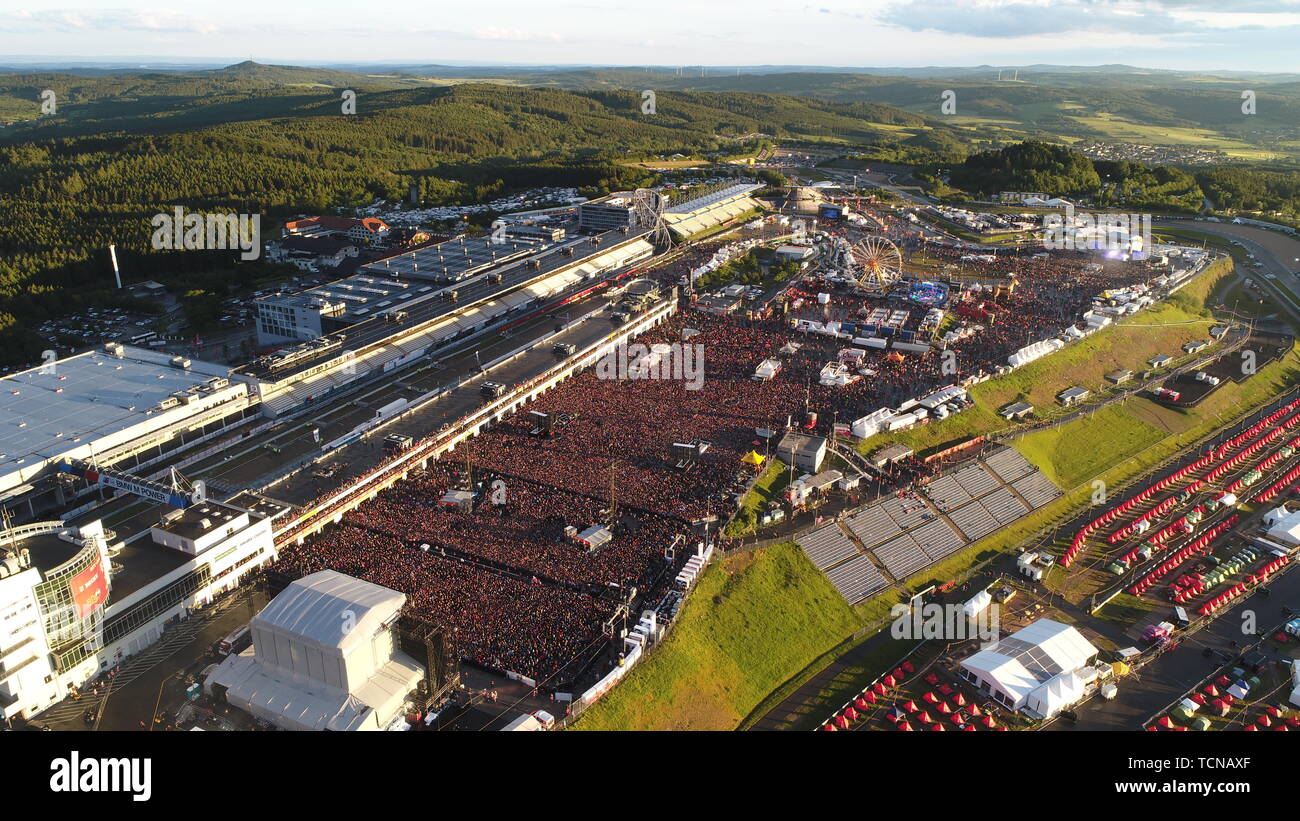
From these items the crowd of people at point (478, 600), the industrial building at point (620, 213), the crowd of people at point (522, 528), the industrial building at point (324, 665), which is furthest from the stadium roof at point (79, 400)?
the industrial building at point (620, 213)

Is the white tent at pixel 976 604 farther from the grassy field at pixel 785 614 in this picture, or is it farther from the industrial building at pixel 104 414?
the industrial building at pixel 104 414

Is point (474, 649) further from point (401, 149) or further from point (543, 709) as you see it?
point (401, 149)

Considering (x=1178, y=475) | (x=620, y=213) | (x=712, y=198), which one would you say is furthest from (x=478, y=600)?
(x=712, y=198)

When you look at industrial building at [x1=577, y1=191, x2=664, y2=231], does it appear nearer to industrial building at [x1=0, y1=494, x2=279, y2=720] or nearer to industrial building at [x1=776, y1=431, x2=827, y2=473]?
industrial building at [x1=776, y1=431, x2=827, y2=473]

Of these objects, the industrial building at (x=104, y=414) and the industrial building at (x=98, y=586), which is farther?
the industrial building at (x=104, y=414)

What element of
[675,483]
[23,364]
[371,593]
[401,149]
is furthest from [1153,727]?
[401,149]

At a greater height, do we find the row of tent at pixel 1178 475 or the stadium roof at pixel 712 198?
the stadium roof at pixel 712 198
